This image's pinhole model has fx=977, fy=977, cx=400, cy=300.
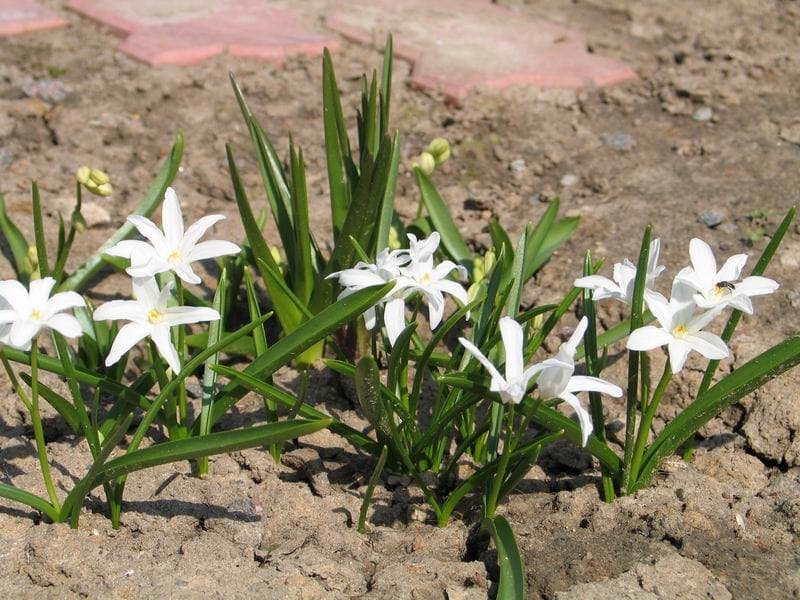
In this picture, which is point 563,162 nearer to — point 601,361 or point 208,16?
point 601,361

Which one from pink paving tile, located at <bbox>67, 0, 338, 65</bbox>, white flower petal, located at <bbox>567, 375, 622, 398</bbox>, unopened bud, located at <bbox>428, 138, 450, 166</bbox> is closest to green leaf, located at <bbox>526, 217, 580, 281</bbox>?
unopened bud, located at <bbox>428, 138, 450, 166</bbox>

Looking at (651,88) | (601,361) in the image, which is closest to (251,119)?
(601,361)

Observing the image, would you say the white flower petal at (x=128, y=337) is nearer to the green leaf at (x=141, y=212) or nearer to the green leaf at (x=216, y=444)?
the green leaf at (x=216, y=444)

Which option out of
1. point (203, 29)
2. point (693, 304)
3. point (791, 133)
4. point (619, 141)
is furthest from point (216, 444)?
point (203, 29)

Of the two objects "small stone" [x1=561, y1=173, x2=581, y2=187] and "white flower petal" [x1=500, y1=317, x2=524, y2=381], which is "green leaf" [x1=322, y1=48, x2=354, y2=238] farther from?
"small stone" [x1=561, y1=173, x2=581, y2=187]

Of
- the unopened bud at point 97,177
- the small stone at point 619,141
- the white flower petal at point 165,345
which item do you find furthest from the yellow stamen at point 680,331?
the small stone at point 619,141

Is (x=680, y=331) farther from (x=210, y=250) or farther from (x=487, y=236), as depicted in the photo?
(x=487, y=236)
